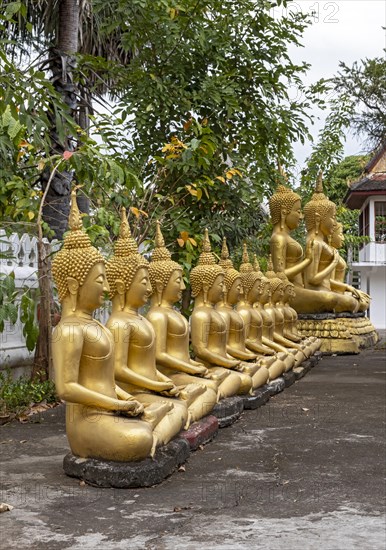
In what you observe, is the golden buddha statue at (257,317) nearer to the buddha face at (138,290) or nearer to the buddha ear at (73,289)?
the buddha face at (138,290)

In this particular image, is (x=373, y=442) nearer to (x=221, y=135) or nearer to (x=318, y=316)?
(x=221, y=135)

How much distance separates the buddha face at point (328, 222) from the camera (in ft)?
42.8

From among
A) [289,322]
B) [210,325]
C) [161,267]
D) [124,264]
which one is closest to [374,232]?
[289,322]

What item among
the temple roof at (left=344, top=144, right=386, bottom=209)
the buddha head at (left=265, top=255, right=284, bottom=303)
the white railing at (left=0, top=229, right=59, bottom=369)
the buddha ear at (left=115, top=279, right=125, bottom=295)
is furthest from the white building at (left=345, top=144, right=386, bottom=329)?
the buddha ear at (left=115, top=279, right=125, bottom=295)

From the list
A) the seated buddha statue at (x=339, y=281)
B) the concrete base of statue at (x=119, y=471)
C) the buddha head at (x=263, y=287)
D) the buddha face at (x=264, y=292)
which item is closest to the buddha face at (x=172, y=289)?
the concrete base of statue at (x=119, y=471)

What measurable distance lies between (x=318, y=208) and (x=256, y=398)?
21.2 feet

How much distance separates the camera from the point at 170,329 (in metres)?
6.00

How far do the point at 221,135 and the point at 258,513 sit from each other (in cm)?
642

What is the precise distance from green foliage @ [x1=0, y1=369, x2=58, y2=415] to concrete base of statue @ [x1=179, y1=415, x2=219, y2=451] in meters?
1.79

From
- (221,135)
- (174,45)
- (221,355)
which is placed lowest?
(221,355)

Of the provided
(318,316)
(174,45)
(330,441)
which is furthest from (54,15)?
(330,441)

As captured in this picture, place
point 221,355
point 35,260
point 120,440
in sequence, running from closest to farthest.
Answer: point 120,440 < point 221,355 < point 35,260

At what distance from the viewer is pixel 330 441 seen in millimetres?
5707

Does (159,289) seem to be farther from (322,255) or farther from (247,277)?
(322,255)
